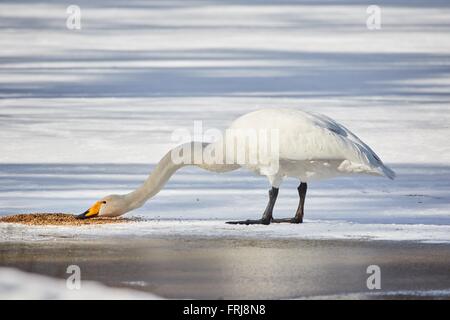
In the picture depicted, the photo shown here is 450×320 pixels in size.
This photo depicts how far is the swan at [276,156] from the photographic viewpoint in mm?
10352

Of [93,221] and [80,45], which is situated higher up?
[80,45]

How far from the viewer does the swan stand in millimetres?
10352

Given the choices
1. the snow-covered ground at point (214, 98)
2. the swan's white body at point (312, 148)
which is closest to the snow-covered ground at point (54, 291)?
the snow-covered ground at point (214, 98)

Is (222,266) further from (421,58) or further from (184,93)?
(421,58)

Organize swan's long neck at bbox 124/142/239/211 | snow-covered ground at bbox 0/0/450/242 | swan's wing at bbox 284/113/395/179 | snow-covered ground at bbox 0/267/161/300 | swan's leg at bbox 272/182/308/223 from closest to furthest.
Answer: snow-covered ground at bbox 0/267/161/300, swan's wing at bbox 284/113/395/179, swan's leg at bbox 272/182/308/223, swan's long neck at bbox 124/142/239/211, snow-covered ground at bbox 0/0/450/242

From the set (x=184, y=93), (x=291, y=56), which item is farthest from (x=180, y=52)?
(x=184, y=93)

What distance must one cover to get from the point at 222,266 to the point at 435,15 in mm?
16913

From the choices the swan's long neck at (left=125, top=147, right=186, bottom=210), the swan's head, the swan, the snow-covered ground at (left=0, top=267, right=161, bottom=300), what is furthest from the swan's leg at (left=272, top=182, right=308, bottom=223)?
the snow-covered ground at (left=0, top=267, right=161, bottom=300)

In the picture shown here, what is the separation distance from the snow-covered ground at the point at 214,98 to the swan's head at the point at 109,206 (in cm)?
30

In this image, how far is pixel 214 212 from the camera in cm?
1071

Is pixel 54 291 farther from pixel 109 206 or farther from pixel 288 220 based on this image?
pixel 288 220

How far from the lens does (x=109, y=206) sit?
1049 cm

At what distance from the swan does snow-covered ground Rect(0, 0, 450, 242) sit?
31 centimetres

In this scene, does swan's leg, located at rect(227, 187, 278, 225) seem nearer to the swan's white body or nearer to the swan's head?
the swan's white body
